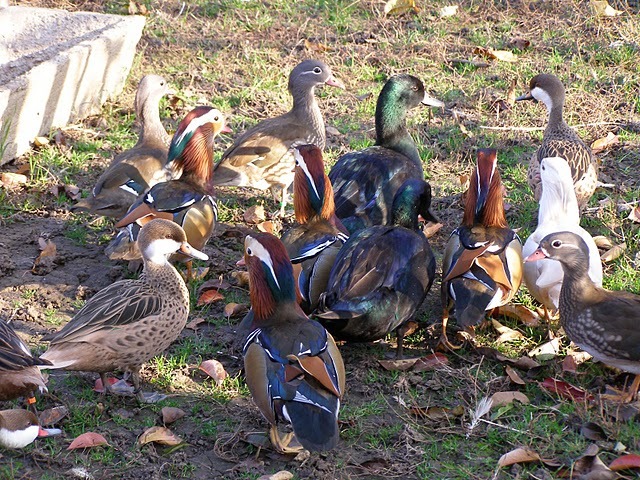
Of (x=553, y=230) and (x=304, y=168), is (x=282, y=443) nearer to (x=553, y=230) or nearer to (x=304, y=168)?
(x=304, y=168)

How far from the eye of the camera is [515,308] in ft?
16.4

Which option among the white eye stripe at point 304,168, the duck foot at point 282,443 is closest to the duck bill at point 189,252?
the white eye stripe at point 304,168

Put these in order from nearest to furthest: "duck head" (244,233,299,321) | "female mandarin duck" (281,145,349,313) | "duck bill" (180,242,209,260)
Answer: "duck head" (244,233,299,321), "duck bill" (180,242,209,260), "female mandarin duck" (281,145,349,313)

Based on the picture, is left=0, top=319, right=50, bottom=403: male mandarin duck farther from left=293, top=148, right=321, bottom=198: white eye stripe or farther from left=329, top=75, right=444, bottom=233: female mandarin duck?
left=329, top=75, right=444, bottom=233: female mandarin duck

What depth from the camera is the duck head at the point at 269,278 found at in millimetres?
4203

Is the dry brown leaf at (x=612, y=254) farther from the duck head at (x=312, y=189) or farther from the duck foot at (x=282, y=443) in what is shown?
the duck foot at (x=282, y=443)

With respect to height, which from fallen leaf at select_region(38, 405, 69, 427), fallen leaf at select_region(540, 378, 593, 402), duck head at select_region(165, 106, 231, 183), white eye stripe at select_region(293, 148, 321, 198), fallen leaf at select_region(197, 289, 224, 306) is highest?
white eye stripe at select_region(293, 148, 321, 198)

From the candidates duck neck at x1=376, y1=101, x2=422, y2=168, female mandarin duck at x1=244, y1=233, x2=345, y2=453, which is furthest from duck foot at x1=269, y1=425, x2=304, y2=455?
duck neck at x1=376, y1=101, x2=422, y2=168

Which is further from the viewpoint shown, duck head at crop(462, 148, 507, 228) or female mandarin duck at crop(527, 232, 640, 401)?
duck head at crop(462, 148, 507, 228)

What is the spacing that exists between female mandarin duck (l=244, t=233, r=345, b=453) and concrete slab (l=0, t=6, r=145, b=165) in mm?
2856

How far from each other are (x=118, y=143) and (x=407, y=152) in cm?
227

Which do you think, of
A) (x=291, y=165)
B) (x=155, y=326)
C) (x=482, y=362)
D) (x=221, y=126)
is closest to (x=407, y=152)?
(x=291, y=165)

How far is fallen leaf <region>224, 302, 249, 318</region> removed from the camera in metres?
5.04

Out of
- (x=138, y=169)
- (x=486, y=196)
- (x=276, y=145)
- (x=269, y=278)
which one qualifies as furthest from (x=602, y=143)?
(x=269, y=278)
